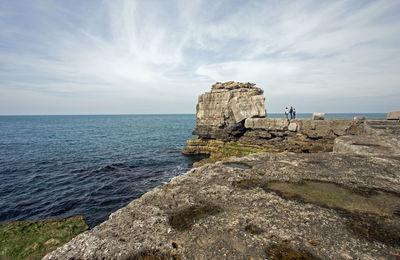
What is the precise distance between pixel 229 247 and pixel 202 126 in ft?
84.3

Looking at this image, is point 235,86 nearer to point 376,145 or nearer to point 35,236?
point 376,145

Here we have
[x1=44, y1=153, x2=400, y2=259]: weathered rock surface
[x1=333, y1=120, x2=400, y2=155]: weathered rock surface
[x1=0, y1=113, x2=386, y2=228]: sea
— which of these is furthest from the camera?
[x1=0, y1=113, x2=386, y2=228]: sea

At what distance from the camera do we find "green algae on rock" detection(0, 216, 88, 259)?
21.6ft

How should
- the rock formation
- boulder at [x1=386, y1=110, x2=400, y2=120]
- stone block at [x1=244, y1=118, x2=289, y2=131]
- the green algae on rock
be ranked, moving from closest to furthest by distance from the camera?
1. the green algae on rock
2. boulder at [x1=386, y1=110, x2=400, y2=120]
3. the rock formation
4. stone block at [x1=244, y1=118, x2=289, y2=131]

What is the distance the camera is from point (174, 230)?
2623 mm

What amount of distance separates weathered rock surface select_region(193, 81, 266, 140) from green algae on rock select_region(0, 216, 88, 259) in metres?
19.3

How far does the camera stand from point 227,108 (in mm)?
25281

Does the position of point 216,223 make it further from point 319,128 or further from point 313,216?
point 319,128

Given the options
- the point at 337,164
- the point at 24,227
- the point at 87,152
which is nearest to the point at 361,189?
the point at 337,164

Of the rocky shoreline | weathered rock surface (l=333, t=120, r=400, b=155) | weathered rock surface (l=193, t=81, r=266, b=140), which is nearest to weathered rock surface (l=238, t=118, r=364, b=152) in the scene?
weathered rock surface (l=193, t=81, r=266, b=140)

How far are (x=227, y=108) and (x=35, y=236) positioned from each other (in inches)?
851

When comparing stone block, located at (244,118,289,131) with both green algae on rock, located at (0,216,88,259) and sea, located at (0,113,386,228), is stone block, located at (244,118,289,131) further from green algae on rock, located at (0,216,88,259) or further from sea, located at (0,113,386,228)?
green algae on rock, located at (0,216,88,259)

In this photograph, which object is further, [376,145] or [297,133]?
[297,133]

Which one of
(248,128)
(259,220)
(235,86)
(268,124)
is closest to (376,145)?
(259,220)
